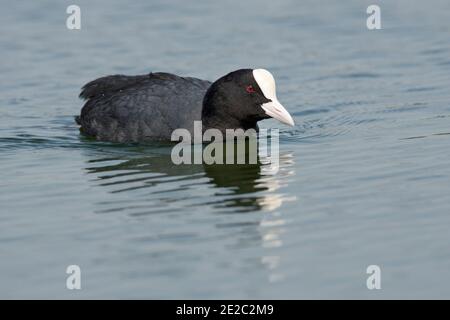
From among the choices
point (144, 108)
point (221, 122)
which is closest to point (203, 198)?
point (221, 122)

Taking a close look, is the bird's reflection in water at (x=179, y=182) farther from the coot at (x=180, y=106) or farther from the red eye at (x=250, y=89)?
the red eye at (x=250, y=89)

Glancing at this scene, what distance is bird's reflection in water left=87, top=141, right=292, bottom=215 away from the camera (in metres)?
7.68

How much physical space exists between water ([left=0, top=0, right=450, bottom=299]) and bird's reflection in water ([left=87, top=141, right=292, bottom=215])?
2 centimetres

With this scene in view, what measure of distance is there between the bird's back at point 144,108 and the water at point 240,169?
163mm

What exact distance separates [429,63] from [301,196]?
203 inches

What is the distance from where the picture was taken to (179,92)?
32.3ft

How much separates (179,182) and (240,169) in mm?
756

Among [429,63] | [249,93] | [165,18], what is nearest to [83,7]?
[165,18]

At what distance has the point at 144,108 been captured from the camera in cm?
979

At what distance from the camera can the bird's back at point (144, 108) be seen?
972cm

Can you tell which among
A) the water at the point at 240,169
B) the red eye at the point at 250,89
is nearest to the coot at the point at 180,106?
the red eye at the point at 250,89

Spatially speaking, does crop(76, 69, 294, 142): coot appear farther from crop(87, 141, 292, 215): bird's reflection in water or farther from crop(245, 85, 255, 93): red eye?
crop(87, 141, 292, 215): bird's reflection in water
